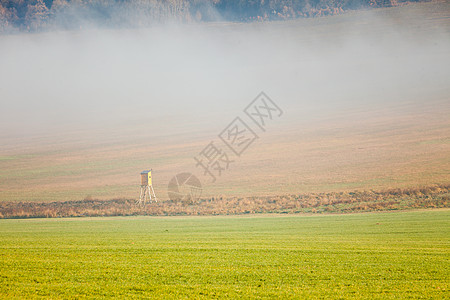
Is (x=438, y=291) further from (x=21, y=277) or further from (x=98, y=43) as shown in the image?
(x=98, y=43)

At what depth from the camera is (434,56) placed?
448ft

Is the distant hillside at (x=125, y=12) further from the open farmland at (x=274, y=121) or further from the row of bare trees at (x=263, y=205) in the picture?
the row of bare trees at (x=263, y=205)

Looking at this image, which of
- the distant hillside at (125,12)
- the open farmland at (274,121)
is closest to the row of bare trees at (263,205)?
the open farmland at (274,121)

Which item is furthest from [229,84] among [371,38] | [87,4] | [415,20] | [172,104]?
[87,4]

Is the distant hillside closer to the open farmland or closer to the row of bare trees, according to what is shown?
the open farmland

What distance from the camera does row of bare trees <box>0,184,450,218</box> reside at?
25266 millimetres

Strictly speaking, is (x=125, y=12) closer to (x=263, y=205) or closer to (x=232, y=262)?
(x=263, y=205)

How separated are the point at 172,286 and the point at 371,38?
506 feet

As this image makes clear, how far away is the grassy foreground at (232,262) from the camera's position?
8.69m

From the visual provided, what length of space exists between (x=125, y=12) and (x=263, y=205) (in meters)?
183

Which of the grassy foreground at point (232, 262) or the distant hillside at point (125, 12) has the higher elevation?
the distant hillside at point (125, 12)

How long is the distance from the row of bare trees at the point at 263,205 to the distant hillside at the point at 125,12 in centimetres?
15021

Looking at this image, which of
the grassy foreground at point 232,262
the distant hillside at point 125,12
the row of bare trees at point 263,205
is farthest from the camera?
the distant hillside at point 125,12

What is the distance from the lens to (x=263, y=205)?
2816 centimetres
